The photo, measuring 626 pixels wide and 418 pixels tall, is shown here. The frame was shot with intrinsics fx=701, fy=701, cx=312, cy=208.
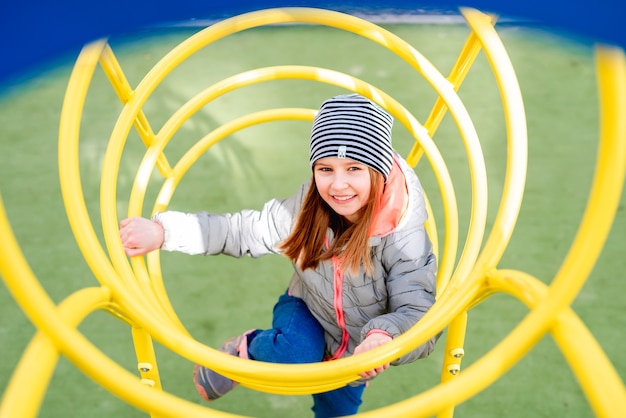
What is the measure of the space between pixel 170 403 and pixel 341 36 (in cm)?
302

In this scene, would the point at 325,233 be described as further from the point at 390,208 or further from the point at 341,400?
the point at 341,400

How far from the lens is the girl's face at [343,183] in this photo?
63.2 inches

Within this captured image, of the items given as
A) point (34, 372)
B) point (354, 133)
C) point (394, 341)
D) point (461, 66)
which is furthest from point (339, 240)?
point (34, 372)

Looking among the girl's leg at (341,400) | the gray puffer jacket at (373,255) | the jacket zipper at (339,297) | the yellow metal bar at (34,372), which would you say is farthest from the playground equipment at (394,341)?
the girl's leg at (341,400)

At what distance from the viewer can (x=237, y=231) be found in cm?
180

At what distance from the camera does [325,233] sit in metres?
→ 1.73

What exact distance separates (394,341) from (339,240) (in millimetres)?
394

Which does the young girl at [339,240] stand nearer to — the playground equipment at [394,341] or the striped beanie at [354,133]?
the striped beanie at [354,133]

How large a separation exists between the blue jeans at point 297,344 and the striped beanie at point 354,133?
0.44 metres

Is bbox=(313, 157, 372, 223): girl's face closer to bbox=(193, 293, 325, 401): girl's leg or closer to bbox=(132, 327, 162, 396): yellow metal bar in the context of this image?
bbox=(193, 293, 325, 401): girl's leg

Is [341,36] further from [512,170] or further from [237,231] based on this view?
[512,170]

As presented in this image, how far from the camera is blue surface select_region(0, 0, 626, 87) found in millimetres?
830

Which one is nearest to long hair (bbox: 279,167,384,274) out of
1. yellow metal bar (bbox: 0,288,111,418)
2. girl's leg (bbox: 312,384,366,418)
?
girl's leg (bbox: 312,384,366,418)

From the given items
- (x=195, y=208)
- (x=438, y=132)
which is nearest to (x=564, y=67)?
(x=438, y=132)
